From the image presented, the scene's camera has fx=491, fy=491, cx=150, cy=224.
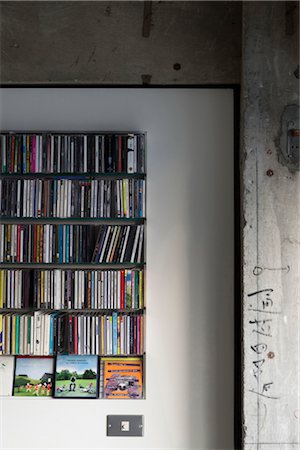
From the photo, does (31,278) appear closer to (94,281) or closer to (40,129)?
(94,281)

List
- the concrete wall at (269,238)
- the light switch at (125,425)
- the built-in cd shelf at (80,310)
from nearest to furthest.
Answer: the concrete wall at (269,238) < the light switch at (125,425) < the built-in cd shelf at (80,310)

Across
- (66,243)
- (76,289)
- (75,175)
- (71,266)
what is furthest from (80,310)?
(75,175)

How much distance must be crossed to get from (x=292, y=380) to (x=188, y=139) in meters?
1.50

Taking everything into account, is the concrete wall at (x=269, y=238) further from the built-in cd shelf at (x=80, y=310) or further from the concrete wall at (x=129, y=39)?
the built-in cd shelf at (x=80, y=310)

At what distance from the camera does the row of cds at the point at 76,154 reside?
9.60 feet

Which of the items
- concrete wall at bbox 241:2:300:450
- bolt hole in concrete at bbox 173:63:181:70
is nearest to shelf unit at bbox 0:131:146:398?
bolt hole in concrete at bbox 173:63:181:70

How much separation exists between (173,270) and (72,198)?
74 centimetres

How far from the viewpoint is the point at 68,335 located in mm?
2875

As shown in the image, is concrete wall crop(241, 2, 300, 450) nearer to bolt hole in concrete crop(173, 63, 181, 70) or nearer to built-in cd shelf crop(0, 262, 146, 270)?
bolt hole in concrete crop(173, 63, 181, 70)

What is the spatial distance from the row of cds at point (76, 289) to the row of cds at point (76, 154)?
61 cm

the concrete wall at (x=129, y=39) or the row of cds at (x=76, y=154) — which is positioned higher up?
the concrete wall at (x=129, y=39)

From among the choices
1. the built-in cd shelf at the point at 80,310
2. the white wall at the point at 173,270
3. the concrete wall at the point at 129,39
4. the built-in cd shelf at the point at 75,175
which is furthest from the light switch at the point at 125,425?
the concrete wall at the point at 129,39

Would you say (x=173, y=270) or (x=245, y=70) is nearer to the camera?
(x=245, y=70)

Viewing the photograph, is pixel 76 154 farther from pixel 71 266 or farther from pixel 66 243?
pixel 71 266
